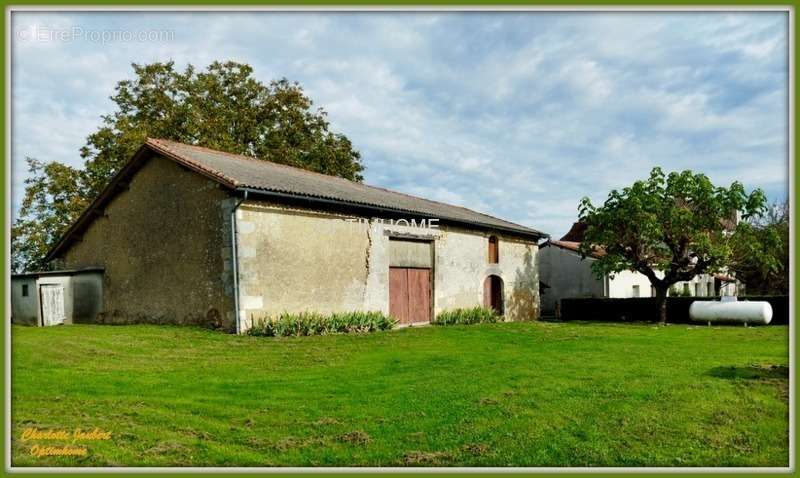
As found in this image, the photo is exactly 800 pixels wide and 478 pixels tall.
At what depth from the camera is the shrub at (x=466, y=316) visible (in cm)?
2091

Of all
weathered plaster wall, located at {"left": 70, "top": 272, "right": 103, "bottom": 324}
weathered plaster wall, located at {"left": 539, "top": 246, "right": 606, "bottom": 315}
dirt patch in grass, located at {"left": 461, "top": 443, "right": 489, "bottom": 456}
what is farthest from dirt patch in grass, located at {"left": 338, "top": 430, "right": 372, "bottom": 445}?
weathered plaster wall, located at {"left": 539, "top": 246, "right": 606, "bottom": 315}

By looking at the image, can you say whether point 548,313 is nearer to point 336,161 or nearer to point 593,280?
point 593,280

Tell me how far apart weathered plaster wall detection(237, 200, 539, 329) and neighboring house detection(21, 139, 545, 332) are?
32mm

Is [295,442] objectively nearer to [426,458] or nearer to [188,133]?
[426,458]

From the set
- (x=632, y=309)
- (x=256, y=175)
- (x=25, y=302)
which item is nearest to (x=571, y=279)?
(x=632, y=309)

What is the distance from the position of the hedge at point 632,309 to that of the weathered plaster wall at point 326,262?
7195mm

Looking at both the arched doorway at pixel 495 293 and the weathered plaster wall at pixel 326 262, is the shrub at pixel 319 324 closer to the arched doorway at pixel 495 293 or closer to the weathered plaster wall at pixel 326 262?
the weathered plaster wall at pixel 326 262

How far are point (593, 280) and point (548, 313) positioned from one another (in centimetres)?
289

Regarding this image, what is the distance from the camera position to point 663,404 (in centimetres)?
774

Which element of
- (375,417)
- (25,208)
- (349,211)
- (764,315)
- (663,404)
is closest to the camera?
(375,417)

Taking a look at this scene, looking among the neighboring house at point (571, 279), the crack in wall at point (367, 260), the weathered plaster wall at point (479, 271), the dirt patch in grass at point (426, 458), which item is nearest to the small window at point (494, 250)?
the weathered plaster wall at point (479, 271)

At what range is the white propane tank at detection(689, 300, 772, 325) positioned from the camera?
21969 mm

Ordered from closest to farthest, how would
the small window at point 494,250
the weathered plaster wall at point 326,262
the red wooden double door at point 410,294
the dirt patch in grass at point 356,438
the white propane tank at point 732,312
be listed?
the dirt patch in grass at point 356,438 → the weathered plaster wall at point 326,262 → the red wooden double door at point 410,294 → the white propane tank at point 732,312 → the small window at point 494,250

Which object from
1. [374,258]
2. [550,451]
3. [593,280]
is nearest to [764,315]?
[593,280]
